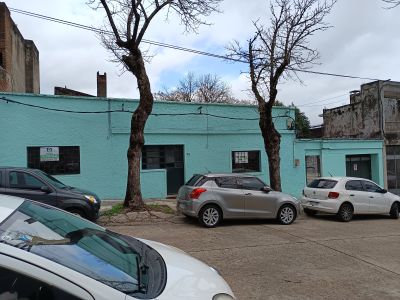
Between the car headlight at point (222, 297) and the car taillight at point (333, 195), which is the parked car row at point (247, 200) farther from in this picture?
the car headlight at point (222, 297)

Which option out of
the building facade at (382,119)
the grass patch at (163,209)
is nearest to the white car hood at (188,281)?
the grass patch at (163,209)

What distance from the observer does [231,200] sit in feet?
42.9

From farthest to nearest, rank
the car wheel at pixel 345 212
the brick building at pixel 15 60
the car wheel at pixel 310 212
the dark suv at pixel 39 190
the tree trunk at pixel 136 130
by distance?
the brick building at pixel 15 60, the car wheel at pixel 310 212, the car wheel at pixel 345 212, the tree trunk at pixel 136 130, the dark suv at pixel 39 190

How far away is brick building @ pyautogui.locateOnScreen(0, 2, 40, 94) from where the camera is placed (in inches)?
827

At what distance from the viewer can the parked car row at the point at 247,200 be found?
12.8m

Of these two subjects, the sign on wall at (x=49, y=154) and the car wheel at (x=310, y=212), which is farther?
the sign on wall at (x=49, y=154)

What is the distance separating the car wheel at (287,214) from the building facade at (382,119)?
14.1 meters

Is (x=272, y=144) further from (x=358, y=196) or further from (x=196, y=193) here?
(x=196, y=193)

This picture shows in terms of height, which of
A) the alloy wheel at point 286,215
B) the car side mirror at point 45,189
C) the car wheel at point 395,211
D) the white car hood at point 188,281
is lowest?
the car wheel at point 395,211

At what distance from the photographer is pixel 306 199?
16.3 m

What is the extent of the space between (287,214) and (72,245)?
11707 mm

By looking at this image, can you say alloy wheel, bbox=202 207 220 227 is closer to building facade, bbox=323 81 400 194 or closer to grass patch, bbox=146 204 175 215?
grass patch, bbox=146 204 175 215

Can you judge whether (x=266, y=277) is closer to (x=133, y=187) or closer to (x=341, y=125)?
(x=133, y=187)

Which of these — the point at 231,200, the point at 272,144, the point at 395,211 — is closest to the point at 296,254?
the point at 231,200
